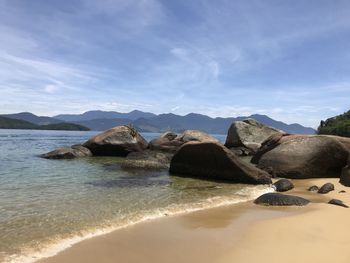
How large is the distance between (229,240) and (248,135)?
2835 centimetres

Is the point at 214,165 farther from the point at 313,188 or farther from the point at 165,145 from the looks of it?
the point at 165,145

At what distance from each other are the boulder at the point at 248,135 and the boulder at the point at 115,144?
10.2 meters

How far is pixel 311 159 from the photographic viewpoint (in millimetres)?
16844

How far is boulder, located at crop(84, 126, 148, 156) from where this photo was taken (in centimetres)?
2742

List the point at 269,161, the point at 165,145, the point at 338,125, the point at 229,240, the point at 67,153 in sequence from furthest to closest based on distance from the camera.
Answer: the point at 338,125, the point at 165,145, the point at 67,153, the point at 269,161, the point at 229,240

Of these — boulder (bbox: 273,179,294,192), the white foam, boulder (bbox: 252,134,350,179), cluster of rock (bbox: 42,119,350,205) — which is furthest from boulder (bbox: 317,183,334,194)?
boulder (bbox: 252,134,350,179)

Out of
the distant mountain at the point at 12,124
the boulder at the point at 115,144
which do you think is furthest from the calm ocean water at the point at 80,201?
the distant mountain at the point at 12,124

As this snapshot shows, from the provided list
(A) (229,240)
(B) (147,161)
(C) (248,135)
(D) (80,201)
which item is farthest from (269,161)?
(C) (248,135)

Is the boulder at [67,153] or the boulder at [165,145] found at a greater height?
the boulder at [165,145]

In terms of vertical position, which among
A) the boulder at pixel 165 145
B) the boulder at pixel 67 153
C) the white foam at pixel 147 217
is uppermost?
the boulder at pixel 165 145

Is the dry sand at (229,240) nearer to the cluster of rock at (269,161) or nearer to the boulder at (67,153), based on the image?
the cluster of rock at (269,161)

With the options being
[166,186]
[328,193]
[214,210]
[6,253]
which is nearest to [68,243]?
[6,253]

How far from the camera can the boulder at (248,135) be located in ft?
112

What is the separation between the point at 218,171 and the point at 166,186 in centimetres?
291
